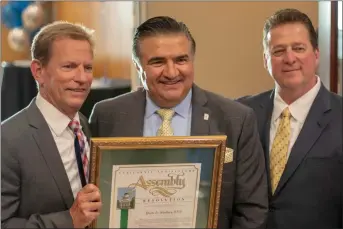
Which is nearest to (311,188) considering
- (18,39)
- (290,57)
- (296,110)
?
(296,110)

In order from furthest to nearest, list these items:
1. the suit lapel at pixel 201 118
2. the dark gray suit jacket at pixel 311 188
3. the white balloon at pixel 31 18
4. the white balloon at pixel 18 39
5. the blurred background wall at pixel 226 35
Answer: the white balloon at pixel 18 39 → the white balloon at pixel 31 18 → the blurred background wall at pixel 226 35 → the dark gray suit jacket at pixel 311 188 → the suit lapel at pixel 201 118

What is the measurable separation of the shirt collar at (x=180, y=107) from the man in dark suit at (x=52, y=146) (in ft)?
0.70

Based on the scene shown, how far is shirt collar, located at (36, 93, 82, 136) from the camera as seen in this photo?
1420 mm

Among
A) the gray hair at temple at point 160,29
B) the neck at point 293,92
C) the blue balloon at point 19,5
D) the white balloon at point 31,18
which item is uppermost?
the blue balloon at point 19,5

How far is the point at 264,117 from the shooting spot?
178 centimetres

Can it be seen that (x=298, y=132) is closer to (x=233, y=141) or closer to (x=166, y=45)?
(x=233, y=141)

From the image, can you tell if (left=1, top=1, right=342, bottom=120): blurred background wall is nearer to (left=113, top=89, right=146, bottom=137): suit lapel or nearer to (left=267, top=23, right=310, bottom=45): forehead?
(left=267, top=23, right=310, bottom=45): forehead

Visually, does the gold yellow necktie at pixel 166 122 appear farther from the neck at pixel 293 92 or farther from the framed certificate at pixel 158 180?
the neck at pixel 293 92

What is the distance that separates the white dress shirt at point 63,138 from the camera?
1410 mm

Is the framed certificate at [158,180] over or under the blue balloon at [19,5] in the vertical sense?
under

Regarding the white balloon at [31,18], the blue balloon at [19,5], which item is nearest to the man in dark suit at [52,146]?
the white balloon at [31,18]

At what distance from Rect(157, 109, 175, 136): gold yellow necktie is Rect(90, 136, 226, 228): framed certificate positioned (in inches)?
7.1

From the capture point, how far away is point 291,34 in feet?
5.54

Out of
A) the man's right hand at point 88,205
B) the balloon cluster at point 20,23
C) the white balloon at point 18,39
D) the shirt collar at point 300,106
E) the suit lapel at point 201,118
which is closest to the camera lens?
the man's right hand at point 88,205
